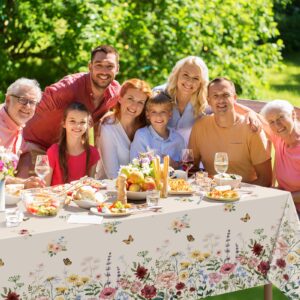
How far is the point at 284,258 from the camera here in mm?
4262

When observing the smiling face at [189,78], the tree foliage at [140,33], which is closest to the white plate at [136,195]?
the smiling face at [189,78]

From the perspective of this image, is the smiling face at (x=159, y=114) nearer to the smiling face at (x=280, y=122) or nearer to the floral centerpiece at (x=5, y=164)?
the smiling face at (x=280, y=122)

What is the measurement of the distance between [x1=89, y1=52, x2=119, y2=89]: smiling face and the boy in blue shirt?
0.53 metres

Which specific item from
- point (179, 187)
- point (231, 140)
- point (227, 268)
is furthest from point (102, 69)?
point (227, 268)

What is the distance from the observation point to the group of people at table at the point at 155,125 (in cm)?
511

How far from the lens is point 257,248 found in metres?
4.23

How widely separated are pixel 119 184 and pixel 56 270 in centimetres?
66

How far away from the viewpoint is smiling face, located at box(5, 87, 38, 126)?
5.16 meters

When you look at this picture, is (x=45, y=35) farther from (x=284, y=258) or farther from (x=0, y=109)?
(x=284, y=258)

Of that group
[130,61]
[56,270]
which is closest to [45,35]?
[130,61]

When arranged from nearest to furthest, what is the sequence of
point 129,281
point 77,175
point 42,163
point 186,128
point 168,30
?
1. point 129,281
2. point 42,163
3. point 77,175
4. point 186,128
5. point 168,30

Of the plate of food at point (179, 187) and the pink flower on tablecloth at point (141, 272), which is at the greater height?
the plate of food at point (179, 187)

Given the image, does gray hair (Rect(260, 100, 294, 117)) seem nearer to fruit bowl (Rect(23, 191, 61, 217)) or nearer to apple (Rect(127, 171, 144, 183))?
apple (Rect(127, 171, 144, 183))

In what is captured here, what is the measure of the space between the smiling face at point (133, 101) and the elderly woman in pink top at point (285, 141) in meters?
0.88
